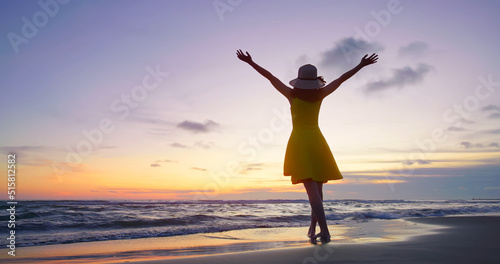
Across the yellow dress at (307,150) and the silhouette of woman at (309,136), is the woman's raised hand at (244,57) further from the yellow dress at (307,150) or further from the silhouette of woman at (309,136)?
the yellow dress at (307,150)

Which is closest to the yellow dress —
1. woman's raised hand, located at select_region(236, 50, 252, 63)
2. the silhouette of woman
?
the silhouette of woman

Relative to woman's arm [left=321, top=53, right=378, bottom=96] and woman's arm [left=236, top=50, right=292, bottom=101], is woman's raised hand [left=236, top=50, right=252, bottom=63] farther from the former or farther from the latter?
woman's arm [left=321, top=53, right=378, bottom=96]

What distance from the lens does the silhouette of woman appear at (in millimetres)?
3912

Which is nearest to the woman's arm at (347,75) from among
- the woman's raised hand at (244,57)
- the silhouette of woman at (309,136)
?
the silhouette of woman at (309,136)

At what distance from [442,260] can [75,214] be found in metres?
11.0

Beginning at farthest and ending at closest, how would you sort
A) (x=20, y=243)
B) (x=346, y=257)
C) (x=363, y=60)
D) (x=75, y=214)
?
(x=75, y=214) → (x=20, y=243) → (x=363, y=60) → (x=346, y=257)

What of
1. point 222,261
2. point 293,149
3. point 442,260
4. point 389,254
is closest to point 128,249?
point 222,261

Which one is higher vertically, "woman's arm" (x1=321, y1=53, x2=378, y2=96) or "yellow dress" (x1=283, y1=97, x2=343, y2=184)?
"woman's arm" (x1=321, y1=53, x2=378, y2=96)

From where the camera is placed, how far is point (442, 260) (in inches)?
115

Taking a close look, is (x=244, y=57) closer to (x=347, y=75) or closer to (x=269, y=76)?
(x=269, y=76)

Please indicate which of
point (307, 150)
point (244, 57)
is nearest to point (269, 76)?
point (244, 57)

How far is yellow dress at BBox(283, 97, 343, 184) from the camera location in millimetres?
3928

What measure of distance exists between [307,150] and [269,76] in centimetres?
91

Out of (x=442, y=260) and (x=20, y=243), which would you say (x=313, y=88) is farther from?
(x=20, y=243)
